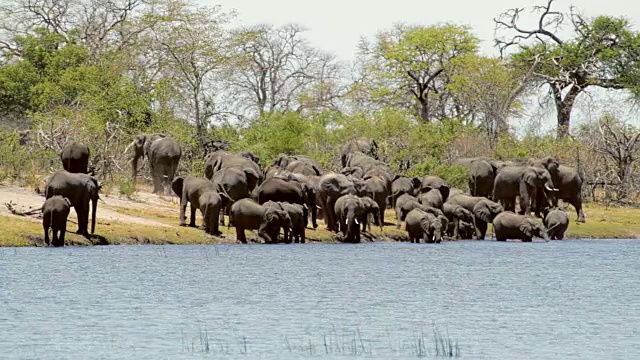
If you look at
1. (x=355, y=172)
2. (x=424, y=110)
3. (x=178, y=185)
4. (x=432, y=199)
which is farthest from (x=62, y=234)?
(x=424, y=110)

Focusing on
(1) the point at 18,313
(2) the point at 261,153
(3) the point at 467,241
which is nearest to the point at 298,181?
(3) the point at 467,241

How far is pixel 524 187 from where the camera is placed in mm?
43594

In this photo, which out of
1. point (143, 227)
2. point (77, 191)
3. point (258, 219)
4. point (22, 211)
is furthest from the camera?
point (143, 227)

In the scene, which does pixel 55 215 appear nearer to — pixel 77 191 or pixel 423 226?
pixel 77 191

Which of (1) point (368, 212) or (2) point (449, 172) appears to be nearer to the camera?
(1) point (368, 212)

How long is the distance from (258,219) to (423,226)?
215 inches

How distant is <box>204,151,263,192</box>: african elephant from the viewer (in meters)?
38.7

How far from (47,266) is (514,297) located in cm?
982

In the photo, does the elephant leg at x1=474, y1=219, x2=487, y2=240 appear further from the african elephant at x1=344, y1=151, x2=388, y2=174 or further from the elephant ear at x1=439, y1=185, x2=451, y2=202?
the african elephant at x1=344, y1=151, x2=388, y2=174

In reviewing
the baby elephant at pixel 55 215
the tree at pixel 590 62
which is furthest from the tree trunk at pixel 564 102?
the baby elephant at pixel 55 215

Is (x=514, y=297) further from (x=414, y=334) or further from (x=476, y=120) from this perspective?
(x=476, y=120)

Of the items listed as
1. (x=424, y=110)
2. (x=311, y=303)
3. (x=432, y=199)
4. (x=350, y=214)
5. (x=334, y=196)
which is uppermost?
(x=424, y=110)

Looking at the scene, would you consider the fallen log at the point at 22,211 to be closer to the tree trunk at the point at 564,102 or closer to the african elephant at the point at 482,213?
the african elephant at the point at 482,213

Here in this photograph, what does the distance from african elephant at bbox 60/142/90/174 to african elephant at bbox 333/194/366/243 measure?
23.9 feet
